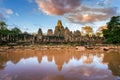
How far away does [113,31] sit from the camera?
159 feet

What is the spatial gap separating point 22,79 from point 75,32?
7260 cm

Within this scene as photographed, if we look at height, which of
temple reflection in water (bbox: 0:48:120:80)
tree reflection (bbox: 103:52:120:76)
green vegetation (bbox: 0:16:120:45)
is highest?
green vegetation (bbox: 0:16:120:45)

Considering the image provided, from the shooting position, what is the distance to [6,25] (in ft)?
216

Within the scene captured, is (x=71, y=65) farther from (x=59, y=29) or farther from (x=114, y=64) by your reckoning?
(x=59, y=29)

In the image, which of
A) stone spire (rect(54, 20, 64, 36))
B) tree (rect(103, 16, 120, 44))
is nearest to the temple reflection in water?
tree (rect(103, 16, 120, 44))

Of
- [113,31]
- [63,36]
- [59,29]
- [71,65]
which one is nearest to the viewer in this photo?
[71,65]

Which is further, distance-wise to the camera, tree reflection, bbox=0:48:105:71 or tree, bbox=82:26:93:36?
tree, bbox=82:26:93:36

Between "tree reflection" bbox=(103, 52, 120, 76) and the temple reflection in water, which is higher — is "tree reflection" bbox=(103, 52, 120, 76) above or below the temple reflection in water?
above

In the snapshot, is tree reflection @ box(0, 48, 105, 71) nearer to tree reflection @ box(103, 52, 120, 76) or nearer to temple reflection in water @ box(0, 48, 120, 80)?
temple reflection in water @ box(0, 48, 120, 80)

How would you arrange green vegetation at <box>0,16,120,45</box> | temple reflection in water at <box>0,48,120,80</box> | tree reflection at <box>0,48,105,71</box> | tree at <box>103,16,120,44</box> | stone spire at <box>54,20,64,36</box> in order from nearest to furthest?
1. temple reflection in water at <box>0,48,120,80</box>
2. tree reflection at <box>0,48,105,71</box>
3. tree at <box>103,16,120,44</box>
4. green vegetation at <box>0,16,120,45</box>
5. stone spire at <box>54,20,64,36</box>

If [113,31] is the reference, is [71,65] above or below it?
below

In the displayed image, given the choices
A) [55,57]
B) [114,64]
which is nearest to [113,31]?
[55,57]

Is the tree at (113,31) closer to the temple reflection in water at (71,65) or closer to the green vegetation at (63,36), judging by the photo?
the green vegetation at (63,36)

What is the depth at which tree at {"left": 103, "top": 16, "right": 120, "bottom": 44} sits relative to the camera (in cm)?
4697
